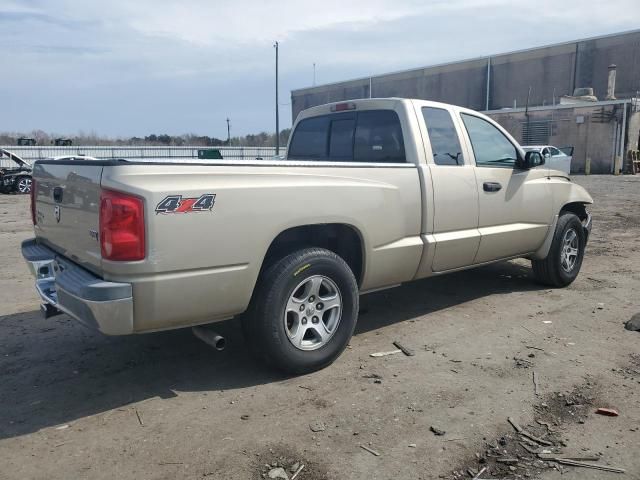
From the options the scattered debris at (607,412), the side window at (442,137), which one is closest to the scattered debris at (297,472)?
the scattered debris at (607,412)

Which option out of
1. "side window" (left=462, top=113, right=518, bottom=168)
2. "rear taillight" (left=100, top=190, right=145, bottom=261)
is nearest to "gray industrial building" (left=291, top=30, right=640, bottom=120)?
"side window" (left=462, top=113, right=518, bottom=168)

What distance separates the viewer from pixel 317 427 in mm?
3295

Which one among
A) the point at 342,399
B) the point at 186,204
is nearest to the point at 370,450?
the point at 342,399

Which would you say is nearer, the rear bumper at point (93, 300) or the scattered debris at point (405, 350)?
the rear bumper at point (93, 300)

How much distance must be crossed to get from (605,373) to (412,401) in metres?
1.54

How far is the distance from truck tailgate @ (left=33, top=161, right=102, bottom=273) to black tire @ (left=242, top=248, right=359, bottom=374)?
1.04 m

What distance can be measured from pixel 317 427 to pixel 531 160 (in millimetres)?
3748

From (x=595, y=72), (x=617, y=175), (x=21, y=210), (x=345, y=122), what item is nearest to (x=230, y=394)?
(x=345, y=122)

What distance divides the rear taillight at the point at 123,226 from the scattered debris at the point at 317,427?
4.54ft

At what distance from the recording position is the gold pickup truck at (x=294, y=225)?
318 cm

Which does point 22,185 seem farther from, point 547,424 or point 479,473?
point 479,473

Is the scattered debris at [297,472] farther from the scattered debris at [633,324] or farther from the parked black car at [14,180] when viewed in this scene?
the parked black car at [14,180]

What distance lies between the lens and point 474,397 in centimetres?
368

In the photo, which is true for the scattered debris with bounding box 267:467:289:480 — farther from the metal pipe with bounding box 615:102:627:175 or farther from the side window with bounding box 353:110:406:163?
the metal pipe with bounding box 615:102:627:175
